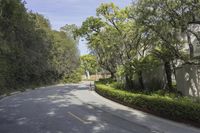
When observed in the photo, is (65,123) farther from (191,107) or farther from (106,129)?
(191,107)

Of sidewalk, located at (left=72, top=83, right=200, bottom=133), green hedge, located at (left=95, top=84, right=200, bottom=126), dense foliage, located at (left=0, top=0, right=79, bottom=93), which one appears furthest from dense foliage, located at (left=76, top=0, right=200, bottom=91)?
dense foliage, located at (left=0, top=0, right=79, bottom=93)

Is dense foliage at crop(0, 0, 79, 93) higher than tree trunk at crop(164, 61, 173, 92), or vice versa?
dense foliage at crop(0, 0, 79, 93)

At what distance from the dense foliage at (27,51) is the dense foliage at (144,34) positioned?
25.4 ft

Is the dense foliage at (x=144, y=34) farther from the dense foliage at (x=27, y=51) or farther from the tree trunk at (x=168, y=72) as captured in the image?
the dense foliage at (x=27, y=51)

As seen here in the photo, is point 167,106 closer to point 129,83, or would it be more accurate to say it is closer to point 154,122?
point 154,122

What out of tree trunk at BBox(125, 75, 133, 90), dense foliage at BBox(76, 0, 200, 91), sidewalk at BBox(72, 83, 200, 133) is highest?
dense foliage at BBox(76, 0, 200, 91)

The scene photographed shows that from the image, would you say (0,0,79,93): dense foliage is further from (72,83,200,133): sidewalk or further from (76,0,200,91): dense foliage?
(72,83,200,133): sidewalk

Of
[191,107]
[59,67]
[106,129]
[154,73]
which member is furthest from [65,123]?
[59,67]

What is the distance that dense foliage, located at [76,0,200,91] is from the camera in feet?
54.2

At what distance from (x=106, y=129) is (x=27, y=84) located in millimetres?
38149

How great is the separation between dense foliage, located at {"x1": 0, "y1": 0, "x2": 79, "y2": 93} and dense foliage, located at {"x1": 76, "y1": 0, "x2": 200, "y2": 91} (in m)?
7.74

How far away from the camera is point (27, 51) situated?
40656mm

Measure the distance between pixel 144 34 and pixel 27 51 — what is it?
23153 mm

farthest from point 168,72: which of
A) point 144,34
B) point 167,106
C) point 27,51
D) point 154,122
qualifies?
point 27,51
